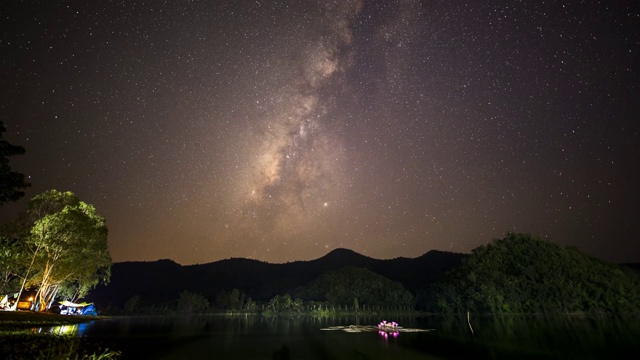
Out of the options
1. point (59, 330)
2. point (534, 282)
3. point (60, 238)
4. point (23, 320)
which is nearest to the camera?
point (59, 330)

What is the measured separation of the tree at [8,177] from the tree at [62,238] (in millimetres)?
30362

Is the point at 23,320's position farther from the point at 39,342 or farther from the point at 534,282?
the point at 534,282

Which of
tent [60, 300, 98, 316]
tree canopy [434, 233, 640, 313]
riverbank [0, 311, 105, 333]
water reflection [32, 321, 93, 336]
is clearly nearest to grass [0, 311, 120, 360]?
riverbank [0, 311, 105, 333]

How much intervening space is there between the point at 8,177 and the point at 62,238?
34173 millimetres

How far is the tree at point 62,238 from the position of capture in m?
49.2

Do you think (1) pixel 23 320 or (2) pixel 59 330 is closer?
(2) pixel 59 330

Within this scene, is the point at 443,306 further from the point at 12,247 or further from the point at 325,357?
the point at 12,247

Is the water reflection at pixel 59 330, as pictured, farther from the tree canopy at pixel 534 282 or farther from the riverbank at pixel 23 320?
the tree canopy at pixel 534 282

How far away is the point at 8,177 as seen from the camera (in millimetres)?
23078

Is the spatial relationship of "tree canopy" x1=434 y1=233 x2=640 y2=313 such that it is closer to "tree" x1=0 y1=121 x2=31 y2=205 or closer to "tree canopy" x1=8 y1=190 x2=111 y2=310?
"tree canopy" x1=8 y1=190 x2=111 y2=310

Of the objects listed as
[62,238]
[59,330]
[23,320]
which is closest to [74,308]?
[62,238]

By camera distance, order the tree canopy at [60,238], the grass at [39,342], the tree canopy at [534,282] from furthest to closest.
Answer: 1. the tree canopy at [534,282]
2. the tree canopy at [60,238]
3. the grass at [39,342]

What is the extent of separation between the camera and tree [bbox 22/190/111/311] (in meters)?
49.2

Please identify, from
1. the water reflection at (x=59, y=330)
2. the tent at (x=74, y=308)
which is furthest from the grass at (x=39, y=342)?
the tent at (x=74, y=308)
